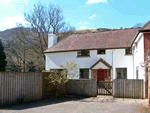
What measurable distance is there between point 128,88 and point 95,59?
779cm

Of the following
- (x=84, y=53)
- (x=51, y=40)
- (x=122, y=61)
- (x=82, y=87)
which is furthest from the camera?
(x=51, y=40)

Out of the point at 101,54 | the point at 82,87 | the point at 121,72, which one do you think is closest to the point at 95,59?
the point at 101,54

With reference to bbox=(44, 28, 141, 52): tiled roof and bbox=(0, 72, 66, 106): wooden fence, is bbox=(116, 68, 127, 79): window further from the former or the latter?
bbox=(0, 72, 66, 106): wooden fence

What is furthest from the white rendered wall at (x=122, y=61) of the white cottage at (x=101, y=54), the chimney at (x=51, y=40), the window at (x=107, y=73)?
the chimney at (x=51, y=40)

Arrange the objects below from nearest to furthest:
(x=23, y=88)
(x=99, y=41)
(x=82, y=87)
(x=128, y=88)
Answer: (x=23, y=88) < (x=128, y=88) < (x=82, y=87) < (x=99, y=41)

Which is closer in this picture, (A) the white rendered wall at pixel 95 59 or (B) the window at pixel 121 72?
(A) the white rendered wall at pixel 95 59

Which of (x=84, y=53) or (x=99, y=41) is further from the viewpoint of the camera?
(x=99, y=41)

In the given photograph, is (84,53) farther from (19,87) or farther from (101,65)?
(19,87)

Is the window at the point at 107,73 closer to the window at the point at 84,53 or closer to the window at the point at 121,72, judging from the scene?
the window at the point at 121,72

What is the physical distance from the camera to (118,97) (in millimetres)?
→ 11227

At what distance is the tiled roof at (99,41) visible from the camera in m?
18.1

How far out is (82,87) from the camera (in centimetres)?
1221

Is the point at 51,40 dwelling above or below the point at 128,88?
above

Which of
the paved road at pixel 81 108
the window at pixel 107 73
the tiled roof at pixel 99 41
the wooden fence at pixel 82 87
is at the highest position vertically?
the tiled roof at pixel 99 41
